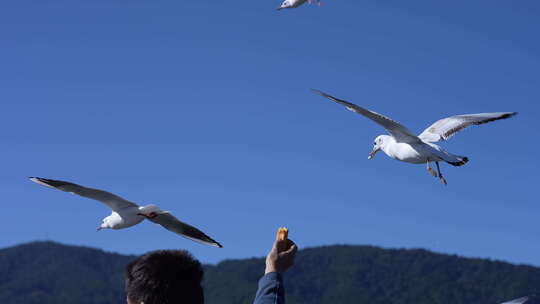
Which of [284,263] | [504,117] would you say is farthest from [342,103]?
[284,263]

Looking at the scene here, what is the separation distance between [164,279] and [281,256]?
0.70 meters

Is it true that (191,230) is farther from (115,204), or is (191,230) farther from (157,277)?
(157,277)

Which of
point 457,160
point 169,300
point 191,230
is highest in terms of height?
point 457,160

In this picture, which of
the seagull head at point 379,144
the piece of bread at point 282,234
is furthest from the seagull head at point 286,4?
the piece of bread at point 282,234

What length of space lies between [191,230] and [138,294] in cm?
585

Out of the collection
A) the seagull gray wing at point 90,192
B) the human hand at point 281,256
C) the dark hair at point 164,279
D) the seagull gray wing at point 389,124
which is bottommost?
the dark hair at point 164,279

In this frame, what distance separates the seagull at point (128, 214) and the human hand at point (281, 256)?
4.30 m

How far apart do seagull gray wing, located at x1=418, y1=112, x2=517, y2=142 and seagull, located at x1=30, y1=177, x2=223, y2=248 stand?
16.5 ft

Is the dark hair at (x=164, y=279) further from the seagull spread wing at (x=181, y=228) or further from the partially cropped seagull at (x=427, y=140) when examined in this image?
the partially cropped seagull at (x=427, y=140)

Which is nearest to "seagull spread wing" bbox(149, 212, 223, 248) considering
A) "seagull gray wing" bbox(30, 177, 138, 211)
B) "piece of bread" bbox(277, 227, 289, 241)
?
"seagull gray wing" bbox(30, 177, 138, 211)

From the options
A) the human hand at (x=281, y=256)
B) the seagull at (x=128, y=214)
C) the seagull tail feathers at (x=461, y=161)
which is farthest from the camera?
the seagull tail feathers at (x=461, y=161)

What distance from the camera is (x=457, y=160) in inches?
510

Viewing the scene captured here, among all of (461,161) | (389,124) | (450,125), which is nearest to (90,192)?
(389,124)

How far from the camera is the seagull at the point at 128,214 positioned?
912cm
